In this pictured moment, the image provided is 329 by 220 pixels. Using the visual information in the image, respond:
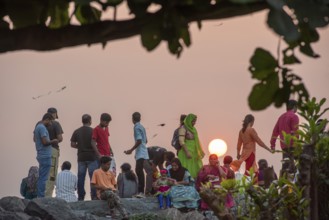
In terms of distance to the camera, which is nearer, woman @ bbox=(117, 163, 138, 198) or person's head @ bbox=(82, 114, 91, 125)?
person's head @ bbox=(82, 114, 91, 125)

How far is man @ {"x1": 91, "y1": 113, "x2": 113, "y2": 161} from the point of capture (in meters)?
18.2

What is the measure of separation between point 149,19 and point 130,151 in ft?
48.4

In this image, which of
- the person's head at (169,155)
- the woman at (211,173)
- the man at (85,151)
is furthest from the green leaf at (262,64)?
the person's head at (169,155)

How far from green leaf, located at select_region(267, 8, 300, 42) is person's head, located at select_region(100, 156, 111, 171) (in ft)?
44.9

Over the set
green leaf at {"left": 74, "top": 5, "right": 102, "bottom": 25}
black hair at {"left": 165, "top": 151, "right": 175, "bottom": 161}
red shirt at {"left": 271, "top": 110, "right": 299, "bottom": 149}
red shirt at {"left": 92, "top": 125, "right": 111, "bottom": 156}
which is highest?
red shirt at {"left": 271, "top": 110, "right": 299, "bottom": 149}

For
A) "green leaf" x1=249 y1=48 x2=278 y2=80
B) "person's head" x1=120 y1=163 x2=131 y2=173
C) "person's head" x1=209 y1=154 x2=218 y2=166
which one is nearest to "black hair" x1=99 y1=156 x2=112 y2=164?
"person's head" x1=120 y1=163 x2=131 y2=173

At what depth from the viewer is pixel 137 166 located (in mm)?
19078

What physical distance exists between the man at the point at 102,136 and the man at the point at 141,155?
0.57 metres

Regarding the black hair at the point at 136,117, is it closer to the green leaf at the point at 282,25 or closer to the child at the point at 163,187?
the child at the point at 163,187

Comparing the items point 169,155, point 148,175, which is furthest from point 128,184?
point 169,155

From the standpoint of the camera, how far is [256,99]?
449 centimetres

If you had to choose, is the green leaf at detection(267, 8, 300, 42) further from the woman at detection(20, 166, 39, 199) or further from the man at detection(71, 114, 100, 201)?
the woman at detection(20, 166, 39, 199)

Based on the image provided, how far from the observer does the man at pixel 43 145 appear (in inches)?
688

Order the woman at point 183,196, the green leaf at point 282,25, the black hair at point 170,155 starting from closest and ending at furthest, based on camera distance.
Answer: the green leaf at point 282,25 < the woman at point 183,196 < the black hair at point 170,155
